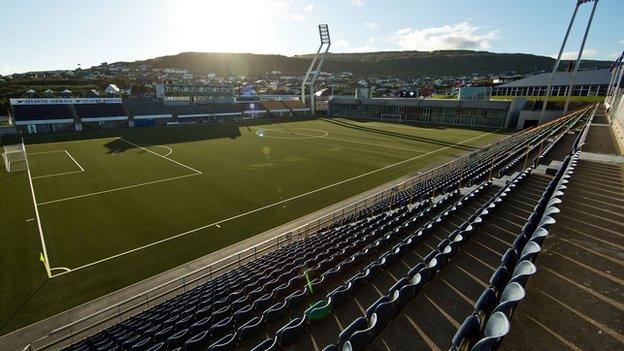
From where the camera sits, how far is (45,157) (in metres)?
40.2

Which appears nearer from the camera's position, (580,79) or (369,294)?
(369,294)

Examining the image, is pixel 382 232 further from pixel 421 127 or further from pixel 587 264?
pixel 421 127

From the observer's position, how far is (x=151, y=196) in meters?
26.4

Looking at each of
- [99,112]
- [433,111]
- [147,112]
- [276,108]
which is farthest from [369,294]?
[276,108]

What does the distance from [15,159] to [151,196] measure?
84.7 feet

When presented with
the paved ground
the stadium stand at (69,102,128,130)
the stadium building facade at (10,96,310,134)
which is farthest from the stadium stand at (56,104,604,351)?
the stadium stand at (69,102,128,130)

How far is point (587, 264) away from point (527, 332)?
3693 mm

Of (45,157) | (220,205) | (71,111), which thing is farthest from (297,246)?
(71,111)

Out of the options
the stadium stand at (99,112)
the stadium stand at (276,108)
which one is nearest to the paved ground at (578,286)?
the stadium stand at (99,112)

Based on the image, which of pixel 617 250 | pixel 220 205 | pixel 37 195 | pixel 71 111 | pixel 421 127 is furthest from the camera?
pixel 421 127

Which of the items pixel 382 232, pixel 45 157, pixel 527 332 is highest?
pixel 527 332

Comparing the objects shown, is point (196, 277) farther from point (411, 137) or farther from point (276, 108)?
point (276, 108)

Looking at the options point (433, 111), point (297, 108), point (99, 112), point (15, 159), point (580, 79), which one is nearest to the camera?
point (15, 159)

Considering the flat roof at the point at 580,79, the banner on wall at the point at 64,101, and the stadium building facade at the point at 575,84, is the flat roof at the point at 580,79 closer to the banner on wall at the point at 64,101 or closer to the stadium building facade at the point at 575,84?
the stadium building facade at the point at 575,84
